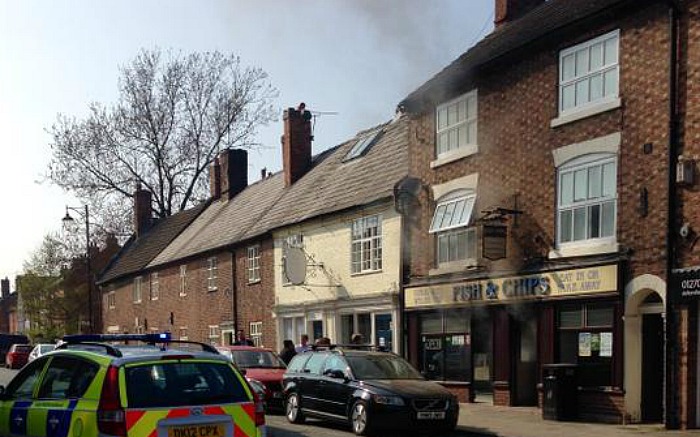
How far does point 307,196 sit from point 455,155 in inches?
371

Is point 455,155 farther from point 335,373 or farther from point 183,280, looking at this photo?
point 183,280

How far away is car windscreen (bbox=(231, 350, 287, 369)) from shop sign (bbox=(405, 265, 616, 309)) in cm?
366

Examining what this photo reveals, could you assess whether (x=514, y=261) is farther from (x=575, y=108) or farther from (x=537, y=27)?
(x=537, y=27)

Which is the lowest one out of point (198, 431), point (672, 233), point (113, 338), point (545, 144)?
point (198, 431)

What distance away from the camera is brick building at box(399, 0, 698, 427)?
14.4 metres

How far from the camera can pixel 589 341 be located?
1585 cm

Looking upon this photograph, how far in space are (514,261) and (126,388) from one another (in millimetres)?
11810

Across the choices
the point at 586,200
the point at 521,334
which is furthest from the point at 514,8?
the point at 521,334

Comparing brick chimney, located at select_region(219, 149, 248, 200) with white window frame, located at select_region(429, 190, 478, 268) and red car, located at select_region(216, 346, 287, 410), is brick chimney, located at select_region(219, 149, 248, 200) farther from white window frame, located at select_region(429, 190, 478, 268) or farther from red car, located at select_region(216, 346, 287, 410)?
red car, located at select_region(216, 346, 287, 410)

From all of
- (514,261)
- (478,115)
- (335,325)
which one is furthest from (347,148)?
(514,261)

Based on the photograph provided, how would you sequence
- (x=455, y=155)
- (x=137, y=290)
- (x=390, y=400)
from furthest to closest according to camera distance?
1. (x=137, y=290)
2. (x=455, y=155)
3. (x=390, y=400)

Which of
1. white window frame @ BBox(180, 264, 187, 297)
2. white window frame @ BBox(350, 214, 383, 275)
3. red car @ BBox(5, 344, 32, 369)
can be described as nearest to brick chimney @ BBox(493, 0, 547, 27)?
white window frame @ BBox(350, 214, 383, 275)

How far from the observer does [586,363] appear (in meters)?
15.9

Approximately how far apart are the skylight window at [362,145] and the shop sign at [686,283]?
47.6 feet
